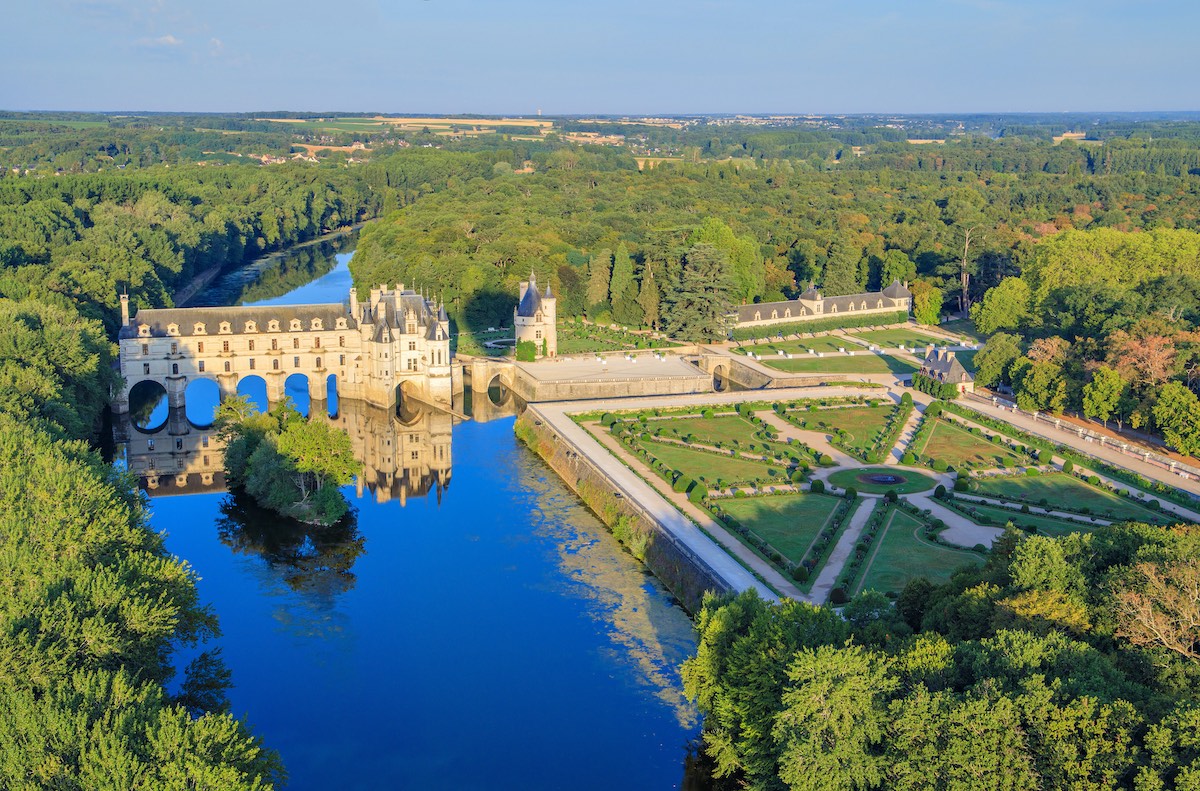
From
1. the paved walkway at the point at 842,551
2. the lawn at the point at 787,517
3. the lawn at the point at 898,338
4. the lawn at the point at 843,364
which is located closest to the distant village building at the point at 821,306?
the lawn at the point at 898,338

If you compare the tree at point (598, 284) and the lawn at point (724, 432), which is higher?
the tree at point (598, 284)

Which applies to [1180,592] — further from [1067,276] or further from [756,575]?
[1067,276]

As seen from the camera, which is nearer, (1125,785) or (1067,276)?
(1125,785)

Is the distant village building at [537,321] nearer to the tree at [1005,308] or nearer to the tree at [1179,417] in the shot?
the tree at [1005,308]

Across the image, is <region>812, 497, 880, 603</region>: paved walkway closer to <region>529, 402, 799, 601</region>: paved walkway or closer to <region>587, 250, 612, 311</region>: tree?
<region>529, 402, 799, 601</region>: paved walkway

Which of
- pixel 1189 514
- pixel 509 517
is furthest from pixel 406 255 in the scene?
pixel 1189 514

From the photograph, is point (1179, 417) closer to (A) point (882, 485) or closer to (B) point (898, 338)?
(A) point (882, 485)

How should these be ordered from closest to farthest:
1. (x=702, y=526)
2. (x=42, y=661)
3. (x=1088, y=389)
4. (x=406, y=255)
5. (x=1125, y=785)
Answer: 1. (x=1125, y=785)
2. (x=42, y=661)
3. (x=702, y=526)
4. (x=1088, y=389)
5. (x=406, y=255)
